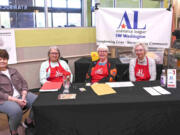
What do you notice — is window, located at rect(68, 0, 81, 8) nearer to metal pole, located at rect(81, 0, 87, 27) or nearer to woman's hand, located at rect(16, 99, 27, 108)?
metal pole, located at rect(81, 0, 87, 27)

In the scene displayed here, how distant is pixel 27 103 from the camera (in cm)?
224

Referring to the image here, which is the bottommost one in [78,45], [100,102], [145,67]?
[100,102]

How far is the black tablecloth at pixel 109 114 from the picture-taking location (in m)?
1.62

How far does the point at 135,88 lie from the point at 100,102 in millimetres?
519

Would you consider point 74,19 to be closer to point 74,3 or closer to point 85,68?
point 74,3

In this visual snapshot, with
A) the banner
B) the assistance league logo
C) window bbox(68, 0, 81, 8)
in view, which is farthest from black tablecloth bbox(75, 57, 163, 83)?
window bbox(68, 0, 81, 8)

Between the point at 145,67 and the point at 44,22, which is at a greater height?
the point at 44,22

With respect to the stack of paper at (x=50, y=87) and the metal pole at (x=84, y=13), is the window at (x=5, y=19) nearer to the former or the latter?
the metal pole at (x=84, y=13)

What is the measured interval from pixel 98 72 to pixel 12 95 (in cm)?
114

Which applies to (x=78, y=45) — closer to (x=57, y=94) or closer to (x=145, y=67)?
(x=145, y=67)

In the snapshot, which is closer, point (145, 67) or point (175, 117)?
point (175, 117)

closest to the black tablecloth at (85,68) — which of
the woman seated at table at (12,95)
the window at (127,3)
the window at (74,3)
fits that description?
the window at (74,3)

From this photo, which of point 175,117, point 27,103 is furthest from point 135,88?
point 27,103

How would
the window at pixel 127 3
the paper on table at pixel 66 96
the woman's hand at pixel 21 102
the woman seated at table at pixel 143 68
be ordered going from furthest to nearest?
the window at pixel 127 3, the woman seated at table at pixel 143 68, the woman's hand at pixel 21 102, the paper on table at pixel 66 96
